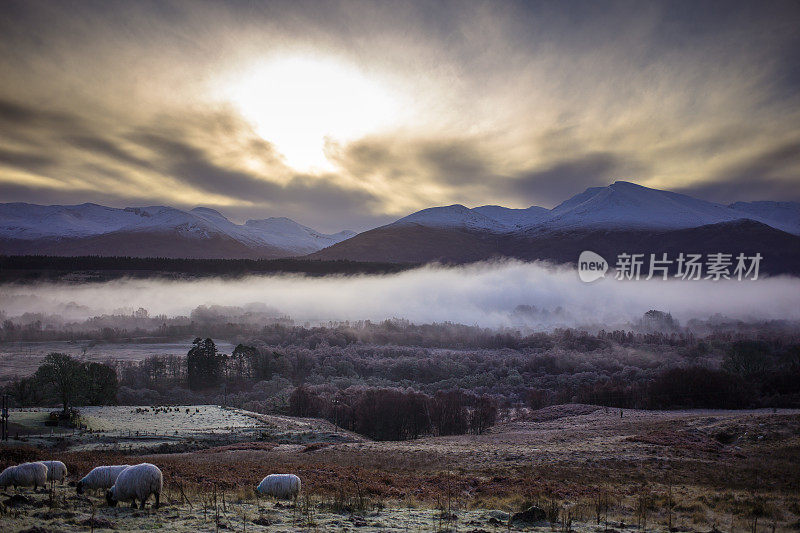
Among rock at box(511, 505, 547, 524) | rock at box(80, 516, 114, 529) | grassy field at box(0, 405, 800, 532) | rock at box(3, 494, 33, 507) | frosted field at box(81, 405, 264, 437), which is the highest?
rock at box(80, 516, 114, 529)

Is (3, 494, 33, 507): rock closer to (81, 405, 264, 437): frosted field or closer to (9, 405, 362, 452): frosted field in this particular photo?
(9, 405, 362, 452): frosted field

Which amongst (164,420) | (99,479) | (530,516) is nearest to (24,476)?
(99,479)

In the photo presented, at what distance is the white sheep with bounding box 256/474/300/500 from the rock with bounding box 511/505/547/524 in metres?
13.8

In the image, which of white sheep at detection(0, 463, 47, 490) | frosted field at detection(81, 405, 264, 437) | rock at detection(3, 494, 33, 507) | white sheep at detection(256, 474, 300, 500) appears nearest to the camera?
rock at detection(3, 494, 33, 507)

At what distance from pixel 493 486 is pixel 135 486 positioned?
26117mm

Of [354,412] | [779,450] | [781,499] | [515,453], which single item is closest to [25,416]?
[354,412]

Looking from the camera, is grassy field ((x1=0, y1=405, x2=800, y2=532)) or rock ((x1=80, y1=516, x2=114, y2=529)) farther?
grassy field ((x1=0, y1=405, x2=800, y2=532))

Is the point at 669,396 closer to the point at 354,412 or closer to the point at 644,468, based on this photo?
the point at 354,412

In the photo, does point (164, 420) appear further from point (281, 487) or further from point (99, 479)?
point (281, 487)

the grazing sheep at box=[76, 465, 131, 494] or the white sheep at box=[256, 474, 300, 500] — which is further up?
the grazing sheep at box=[76, 465, 131, 494]

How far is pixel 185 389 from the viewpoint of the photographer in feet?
626

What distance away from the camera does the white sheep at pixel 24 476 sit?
2472 cm

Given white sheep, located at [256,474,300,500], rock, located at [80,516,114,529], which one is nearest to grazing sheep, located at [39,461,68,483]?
white sheep, located at [256,474,300,500]

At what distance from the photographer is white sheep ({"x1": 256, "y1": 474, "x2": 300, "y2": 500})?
2873 cm
